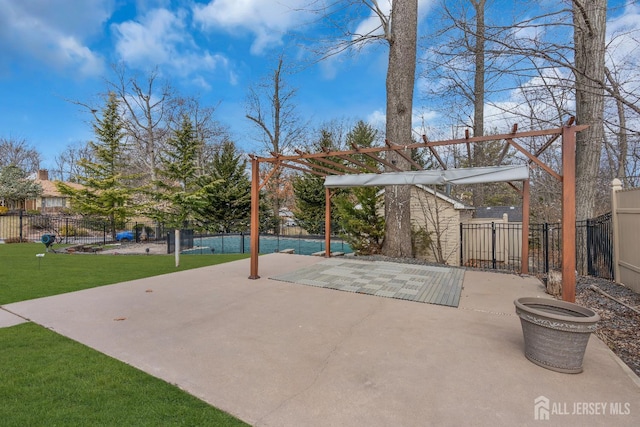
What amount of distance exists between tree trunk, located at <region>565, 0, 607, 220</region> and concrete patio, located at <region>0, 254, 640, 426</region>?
356 centimetres

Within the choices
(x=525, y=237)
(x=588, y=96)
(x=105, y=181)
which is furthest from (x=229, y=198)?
(x=588, y=96)

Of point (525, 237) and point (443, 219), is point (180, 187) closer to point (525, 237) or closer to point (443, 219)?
point (443, 219)

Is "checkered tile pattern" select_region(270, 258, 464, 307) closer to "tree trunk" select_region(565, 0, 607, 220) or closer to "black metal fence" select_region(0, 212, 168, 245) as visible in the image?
"tree trunk" select_region(565, 0, 607, 220)

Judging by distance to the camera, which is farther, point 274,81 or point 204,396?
point 274,81

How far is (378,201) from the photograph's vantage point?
10055 mm

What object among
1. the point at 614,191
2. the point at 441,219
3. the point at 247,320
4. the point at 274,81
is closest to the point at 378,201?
the point at 441,219

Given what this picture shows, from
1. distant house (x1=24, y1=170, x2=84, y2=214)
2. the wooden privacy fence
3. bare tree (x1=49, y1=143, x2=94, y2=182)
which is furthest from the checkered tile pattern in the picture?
bare tree (x1=49, y1=143, x2=94, y2=182)

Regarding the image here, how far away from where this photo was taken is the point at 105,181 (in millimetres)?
14328

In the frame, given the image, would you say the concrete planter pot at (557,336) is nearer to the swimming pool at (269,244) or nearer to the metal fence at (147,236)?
the metal fence at (147,236)

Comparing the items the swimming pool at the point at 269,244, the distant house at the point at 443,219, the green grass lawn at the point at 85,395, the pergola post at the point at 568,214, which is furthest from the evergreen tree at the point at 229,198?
the pergola post at the point at 568,214

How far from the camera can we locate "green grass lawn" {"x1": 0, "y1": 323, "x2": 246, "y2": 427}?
1924 mm

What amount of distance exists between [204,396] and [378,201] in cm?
850

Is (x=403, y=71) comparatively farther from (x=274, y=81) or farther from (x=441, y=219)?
(x=274, y=81)

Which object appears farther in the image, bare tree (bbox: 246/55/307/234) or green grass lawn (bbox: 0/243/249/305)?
bare tree (bbox: 246/55/307/234)
